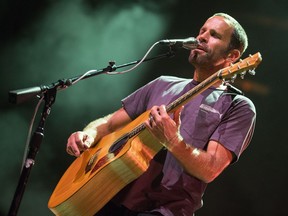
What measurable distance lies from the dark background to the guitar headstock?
226 centimetres

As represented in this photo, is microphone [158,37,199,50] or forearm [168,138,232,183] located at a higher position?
microphone [158,37,199,50]

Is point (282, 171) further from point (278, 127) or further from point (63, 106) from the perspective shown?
point (63, 106)

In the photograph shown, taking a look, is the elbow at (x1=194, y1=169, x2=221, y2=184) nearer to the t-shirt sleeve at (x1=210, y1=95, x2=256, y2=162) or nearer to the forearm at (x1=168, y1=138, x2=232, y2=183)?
the forearm at (x1=168, y1=138, x2=232, y2=183)

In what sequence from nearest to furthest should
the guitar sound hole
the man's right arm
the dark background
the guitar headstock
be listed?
the guitar headstock → the guitar sound hole → the man's right arm → the dark background

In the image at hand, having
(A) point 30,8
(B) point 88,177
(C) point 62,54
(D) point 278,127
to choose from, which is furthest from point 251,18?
(B) point 88,177

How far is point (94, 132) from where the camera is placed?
296 cm

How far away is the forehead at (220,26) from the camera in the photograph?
2.90 m

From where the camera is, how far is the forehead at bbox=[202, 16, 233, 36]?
2899mm

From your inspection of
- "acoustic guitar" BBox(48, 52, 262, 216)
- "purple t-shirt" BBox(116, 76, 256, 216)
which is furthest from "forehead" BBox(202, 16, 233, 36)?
"acoustic guitar" BBox(48, 52, 262, 216)

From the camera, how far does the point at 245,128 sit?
242 cm

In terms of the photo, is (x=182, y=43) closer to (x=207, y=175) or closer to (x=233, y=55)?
(x=233, y=55)

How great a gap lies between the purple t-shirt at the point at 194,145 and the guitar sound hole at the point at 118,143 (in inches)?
8.3

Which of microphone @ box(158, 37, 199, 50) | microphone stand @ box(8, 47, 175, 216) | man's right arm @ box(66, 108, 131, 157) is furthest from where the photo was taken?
man's right arm @ box(66, 108, 131, 157)

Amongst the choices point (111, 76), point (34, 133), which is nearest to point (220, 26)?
point (34, 133)
